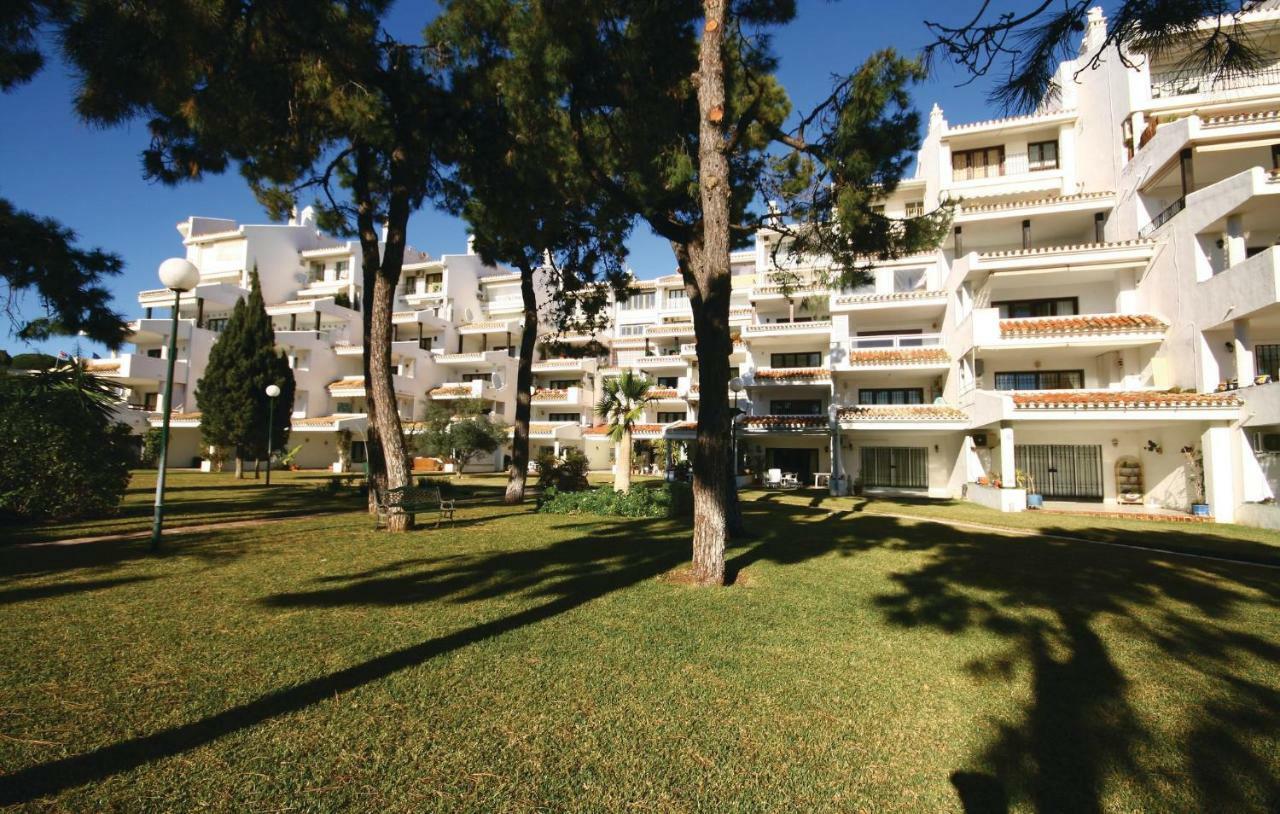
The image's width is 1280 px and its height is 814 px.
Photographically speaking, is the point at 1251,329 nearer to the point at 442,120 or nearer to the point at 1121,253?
the point at 1121,253

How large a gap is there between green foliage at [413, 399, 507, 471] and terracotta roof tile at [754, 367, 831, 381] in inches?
591

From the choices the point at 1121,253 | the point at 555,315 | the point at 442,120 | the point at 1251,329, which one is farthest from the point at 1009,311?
the point at 442,120

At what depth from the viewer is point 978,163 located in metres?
24.8

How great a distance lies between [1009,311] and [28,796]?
27.3 metres

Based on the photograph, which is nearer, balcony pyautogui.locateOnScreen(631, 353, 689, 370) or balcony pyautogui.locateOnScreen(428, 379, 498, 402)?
balcony pyautogui.locateOnScreen(631, 353, 689, 370)

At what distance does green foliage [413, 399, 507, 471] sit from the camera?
30406 mm

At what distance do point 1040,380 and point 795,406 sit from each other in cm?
1019

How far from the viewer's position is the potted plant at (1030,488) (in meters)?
18.3

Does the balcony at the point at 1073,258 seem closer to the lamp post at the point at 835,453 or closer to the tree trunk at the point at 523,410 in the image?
the lamp post at the point at 835,453

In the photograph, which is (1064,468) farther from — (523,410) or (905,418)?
(523,410)

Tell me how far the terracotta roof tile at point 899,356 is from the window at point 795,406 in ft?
13.0

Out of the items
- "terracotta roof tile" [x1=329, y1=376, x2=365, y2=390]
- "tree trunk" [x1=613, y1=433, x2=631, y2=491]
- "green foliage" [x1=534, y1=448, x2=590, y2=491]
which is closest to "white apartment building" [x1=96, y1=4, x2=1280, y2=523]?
"terracotta roof tile" [x1=329, y1=376, x2=365, y2=390]

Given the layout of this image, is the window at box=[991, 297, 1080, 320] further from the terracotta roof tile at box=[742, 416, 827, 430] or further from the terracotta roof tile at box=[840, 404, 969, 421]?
the terracotta roof tile at box=[742, 416, 827, 430]

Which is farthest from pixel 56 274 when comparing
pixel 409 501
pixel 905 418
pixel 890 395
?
pixel 890 395
